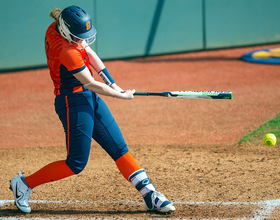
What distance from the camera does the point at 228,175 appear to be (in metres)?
5.54

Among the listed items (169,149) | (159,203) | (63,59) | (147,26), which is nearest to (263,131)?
(169,149)

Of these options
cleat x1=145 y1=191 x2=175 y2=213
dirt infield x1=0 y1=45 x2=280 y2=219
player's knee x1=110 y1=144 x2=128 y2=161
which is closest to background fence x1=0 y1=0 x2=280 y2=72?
dirt infield x1=0 y1=45 x2=280 y2=219

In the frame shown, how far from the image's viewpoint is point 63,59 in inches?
166

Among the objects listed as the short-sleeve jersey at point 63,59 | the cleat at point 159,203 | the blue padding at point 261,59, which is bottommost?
the blue padding at point 261,59

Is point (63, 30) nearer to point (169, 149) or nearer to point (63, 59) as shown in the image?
point (63, 59)

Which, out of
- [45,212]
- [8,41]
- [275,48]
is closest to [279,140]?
[45,212]

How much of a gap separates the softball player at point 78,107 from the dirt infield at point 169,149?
32 centimetres

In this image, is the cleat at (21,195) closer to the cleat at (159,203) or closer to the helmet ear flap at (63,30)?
the cleat at (159,203)

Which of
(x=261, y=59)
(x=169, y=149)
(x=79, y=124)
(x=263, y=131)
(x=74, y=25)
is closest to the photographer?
(x=74, y=25)

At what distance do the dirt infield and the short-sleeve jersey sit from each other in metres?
1.36

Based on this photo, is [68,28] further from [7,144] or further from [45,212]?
[7,144]

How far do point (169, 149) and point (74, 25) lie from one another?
120 inches

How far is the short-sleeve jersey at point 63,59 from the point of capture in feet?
13.8

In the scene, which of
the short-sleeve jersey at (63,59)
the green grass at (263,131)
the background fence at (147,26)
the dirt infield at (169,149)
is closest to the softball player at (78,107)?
the short-sleeve jersey at (63,59)
